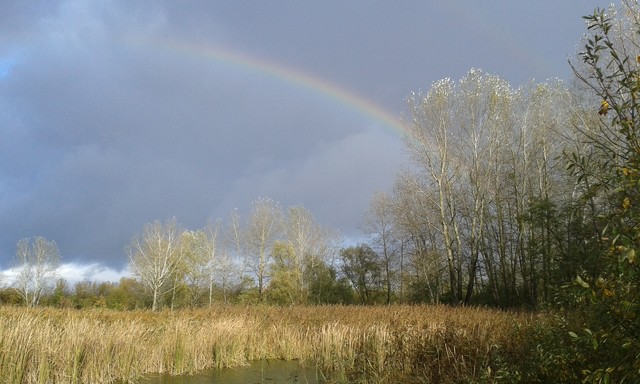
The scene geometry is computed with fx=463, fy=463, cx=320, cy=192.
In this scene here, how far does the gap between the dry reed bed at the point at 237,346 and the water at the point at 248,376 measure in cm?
27

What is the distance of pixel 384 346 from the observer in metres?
7.46

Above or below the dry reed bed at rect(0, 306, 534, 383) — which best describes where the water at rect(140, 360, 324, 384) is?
below

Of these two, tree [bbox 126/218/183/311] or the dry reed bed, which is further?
tree [bbox 126/218/183/311]

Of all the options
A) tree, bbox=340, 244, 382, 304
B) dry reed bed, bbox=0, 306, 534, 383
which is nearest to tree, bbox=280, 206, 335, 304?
tree, bbox=340, 244, 382, 304

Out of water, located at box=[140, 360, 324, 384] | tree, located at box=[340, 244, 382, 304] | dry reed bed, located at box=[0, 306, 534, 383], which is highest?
tree, located at box=[340, 244, 382, 304]

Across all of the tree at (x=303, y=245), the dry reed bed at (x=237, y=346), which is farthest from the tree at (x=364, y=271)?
the dry reed bed at (x=237, y=346)

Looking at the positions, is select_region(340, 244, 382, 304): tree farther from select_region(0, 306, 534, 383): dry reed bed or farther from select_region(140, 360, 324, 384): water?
select_region(140, 360, 324, 384): water

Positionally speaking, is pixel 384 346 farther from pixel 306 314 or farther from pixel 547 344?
Answer: pixel 306 314

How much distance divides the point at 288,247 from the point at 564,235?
25.5 m

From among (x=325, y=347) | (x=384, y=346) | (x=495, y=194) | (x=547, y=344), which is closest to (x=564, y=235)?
(x=495, y=194)

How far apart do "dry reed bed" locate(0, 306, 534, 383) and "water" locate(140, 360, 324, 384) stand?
0.87 feet

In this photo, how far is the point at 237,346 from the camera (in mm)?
11055

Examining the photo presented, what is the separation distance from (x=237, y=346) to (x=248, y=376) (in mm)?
1637

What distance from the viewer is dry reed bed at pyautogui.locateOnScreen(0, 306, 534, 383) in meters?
6.05
